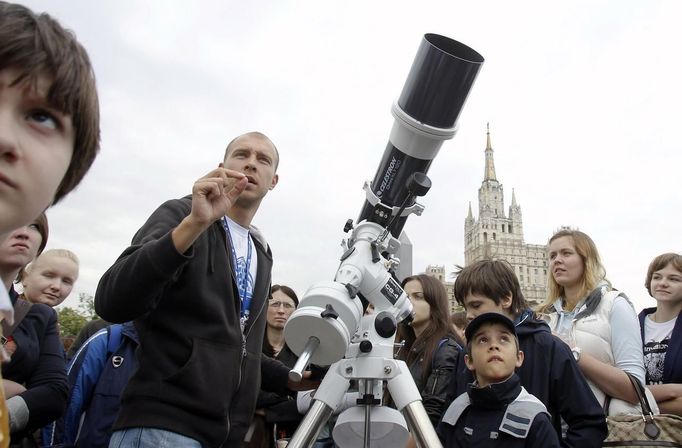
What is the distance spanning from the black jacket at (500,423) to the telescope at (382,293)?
1.50 ft

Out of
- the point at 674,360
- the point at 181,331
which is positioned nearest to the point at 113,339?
the point at 181,331

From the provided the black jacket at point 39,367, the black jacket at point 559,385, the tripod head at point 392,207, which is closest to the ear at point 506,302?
the black jacket at point 559,385

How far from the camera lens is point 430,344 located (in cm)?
369

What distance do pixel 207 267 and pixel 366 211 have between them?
1093 millimetres

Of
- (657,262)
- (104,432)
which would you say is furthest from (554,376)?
(104,432)

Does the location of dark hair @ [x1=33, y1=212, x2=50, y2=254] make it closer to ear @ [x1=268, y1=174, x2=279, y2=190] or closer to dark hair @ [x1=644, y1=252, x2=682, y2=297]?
ear @ [x1=268, y1=174, x2=279, y2=190]

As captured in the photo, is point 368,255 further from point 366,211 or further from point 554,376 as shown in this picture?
point 554,376

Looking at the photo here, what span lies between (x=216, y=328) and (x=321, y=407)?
0.60 metres

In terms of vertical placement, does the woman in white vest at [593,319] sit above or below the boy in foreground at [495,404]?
above

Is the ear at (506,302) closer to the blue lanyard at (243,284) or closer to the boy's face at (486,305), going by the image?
the boy's face at (486,305)

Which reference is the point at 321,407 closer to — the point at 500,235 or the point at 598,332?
the point at 598,332

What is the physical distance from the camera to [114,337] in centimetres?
353

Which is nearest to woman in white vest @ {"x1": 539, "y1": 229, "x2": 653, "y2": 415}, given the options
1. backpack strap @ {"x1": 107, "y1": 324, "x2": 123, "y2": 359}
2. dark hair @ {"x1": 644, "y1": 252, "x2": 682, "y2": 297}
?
dark hair @ {"x1": 644, "y1": 252, "x2": 682, "y2": 297}

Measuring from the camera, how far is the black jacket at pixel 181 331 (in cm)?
174
